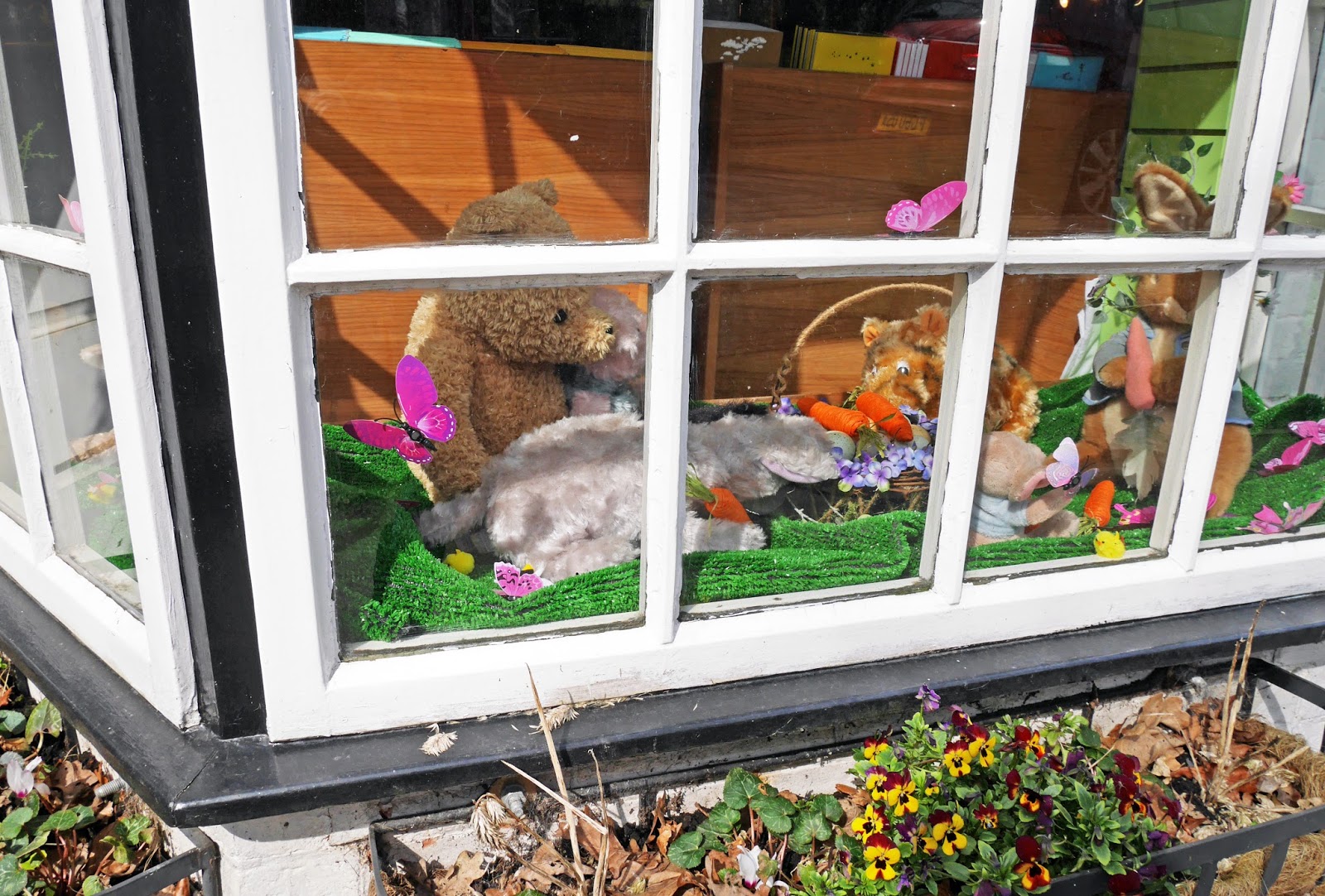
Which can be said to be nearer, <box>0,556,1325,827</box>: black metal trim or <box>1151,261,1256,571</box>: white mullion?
<box>0,556,1325,827</box>: black metal trim

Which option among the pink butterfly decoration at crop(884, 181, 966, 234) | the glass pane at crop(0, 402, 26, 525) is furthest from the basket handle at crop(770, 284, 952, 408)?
the glass pane at crop(0, 402, 26, 525)

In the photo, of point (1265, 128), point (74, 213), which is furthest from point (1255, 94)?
point (74, 213)

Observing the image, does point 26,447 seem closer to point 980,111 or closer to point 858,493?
point 858,493

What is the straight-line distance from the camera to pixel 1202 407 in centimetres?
143

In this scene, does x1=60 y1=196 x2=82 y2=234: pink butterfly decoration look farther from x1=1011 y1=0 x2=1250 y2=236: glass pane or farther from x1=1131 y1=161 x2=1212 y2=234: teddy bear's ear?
x1=1131 y1=161 x2=1212 y2=234: teddy bear's ear

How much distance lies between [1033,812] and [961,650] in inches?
9.7

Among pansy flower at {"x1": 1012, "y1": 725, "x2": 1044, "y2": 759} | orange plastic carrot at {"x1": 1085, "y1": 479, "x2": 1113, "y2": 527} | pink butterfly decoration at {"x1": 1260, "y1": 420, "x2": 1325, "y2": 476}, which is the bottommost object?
pansy flower at {"x1": 1012, "y1": 725, "x2": 1044, "y2": 759}

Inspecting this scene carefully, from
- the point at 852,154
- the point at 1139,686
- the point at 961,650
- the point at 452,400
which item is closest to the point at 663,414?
the point at 452,400

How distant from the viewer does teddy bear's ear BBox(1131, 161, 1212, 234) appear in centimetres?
134

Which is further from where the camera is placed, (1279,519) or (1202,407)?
(1279,519)

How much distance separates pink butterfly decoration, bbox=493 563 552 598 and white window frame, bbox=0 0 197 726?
40 centimetres

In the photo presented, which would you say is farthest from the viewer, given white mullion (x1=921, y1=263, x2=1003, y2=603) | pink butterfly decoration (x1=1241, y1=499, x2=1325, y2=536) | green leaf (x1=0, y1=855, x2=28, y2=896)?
pink butterfly decoration (x1=1241, y1=499, x2=1325, y2=536)

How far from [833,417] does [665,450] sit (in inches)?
18.5

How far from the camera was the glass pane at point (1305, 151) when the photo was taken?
4.50ft
